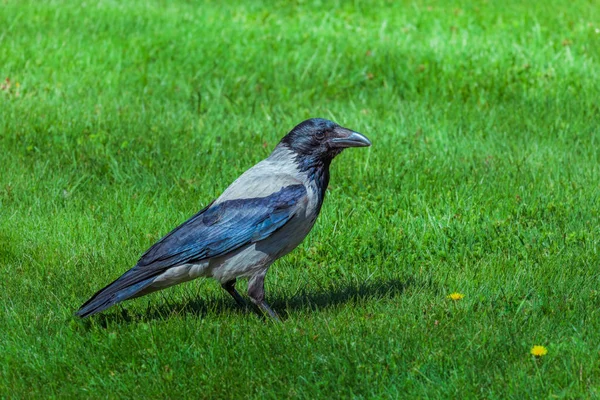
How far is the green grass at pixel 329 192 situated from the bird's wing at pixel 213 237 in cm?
21

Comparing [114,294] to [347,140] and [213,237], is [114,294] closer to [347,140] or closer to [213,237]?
[213,237]

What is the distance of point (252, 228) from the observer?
16.2 feet

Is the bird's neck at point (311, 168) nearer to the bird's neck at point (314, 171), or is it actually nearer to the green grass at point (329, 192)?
the bird's neck at point (314, 171)

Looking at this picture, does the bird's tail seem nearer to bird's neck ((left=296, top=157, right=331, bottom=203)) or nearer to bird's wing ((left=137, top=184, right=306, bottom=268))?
bird's wing ((left=137, top=184, right=306, bottom=268))

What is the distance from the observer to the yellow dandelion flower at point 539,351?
14.2 feet

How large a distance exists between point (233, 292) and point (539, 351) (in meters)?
1.74

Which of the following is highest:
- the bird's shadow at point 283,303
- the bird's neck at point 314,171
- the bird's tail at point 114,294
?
the bird's neck at point 314,171

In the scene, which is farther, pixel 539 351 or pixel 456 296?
pixel 456 296

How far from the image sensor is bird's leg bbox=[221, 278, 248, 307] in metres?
5.25

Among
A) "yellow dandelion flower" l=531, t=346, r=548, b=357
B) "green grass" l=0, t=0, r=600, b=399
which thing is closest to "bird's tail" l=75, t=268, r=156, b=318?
"green grass" l=0, t=0, r=600, b=399

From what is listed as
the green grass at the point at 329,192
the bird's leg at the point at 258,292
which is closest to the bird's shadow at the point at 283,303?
the green grass at the point at 329,192

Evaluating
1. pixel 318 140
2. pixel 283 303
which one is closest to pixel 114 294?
pixel 283 303

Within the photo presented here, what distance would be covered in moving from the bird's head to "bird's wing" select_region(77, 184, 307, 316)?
0.23 m

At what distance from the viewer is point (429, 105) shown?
8781mm
